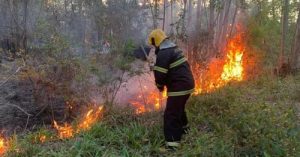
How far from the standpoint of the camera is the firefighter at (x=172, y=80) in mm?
5391

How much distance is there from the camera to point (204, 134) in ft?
17.3

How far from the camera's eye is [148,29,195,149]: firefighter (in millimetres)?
5391

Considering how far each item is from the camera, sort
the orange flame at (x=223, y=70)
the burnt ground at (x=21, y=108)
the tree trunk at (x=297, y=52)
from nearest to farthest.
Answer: the burnt ground at (x=21, y=108)
the orange flame at (x=223, y=70)
the tree trunk at (x=297, y=52)

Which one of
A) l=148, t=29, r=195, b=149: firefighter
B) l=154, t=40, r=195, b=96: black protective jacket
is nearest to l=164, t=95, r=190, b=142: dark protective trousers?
l=148, t=29, r=195, b=149: firefighter

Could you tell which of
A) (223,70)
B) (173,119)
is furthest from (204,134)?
(223,70)

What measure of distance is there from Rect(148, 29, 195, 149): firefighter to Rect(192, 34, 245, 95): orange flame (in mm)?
2207

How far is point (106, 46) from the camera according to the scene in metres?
7.87

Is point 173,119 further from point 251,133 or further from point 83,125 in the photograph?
point 83,125

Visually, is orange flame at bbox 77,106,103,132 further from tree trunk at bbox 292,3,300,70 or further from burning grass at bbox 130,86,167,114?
tree trunk at bbox 292,3,300,70

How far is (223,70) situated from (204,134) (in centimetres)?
586

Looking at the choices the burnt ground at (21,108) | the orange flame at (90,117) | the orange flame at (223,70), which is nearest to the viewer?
the orange flame at (90,117)

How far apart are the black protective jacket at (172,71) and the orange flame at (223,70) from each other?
2.21 metres

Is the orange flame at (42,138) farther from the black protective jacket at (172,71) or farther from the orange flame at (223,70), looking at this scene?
the orange flame at (223,70)

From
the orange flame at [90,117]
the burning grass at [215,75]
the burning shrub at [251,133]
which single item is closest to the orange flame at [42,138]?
the orange flame at [90,117]
